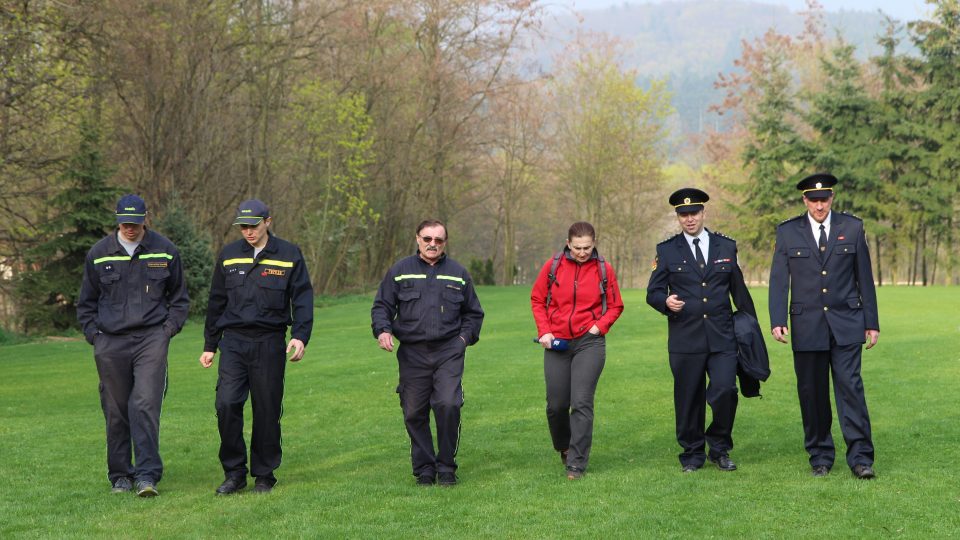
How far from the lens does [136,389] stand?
315 inches

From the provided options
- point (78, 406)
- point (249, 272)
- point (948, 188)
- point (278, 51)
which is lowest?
point (78, 406)

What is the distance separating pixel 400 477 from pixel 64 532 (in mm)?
2686

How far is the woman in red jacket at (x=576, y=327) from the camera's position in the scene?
8.32 metres

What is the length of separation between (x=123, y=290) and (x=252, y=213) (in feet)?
3.81

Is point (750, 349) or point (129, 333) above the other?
point (129, 333)

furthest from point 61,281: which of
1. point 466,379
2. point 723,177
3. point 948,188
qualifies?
point 723,177

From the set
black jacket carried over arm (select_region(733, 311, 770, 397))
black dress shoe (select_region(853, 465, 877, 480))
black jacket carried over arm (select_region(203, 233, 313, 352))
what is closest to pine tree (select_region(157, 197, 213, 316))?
black jacket carried over arm (select_region(203, 233, 313, 352))

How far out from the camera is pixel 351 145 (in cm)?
4081

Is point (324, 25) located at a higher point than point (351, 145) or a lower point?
higher

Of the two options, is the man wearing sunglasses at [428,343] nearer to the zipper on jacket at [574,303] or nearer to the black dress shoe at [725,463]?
the zipper on jacket at [574,303]

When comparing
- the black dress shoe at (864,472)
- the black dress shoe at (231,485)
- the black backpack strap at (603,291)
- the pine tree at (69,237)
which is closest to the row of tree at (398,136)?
the pine tree at (69,237)

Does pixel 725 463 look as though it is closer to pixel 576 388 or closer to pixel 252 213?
pixel 576 388

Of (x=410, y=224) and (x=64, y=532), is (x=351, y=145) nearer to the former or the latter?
(x=410, y=224)

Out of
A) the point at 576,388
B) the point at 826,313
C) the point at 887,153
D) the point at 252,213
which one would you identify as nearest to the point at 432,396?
the point at 576,388
